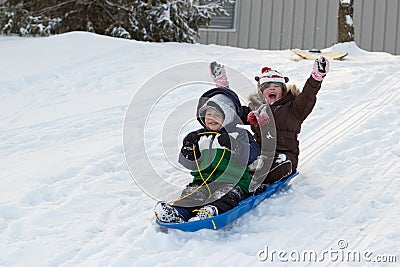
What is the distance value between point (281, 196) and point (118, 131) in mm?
1900

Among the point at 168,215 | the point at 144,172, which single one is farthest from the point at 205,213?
the point at 144,172

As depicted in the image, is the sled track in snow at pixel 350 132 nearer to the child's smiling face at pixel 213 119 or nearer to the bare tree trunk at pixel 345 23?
the child's smiling face at pixel 213 119

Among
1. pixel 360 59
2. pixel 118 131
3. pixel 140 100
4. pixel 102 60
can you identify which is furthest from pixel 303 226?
pixel 360 59

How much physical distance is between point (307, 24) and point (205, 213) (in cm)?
929

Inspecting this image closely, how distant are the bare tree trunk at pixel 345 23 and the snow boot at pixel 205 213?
7.25m

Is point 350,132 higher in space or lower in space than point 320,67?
lower

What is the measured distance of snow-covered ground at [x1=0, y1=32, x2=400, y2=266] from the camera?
329cm

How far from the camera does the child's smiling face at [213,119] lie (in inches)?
152

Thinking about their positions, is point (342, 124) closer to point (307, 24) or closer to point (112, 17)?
point (112, 17)

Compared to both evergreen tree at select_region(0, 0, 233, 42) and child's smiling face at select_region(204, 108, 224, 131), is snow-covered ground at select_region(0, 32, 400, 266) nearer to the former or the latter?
child's smiling face at select_region(204, 108, 224, 131)

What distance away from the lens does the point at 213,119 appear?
3857mm

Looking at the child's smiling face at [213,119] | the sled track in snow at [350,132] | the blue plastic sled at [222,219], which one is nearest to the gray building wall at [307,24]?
the sled track in snow at [350,132]

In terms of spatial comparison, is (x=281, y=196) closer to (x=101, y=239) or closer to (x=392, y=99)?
(x=101, y=239)

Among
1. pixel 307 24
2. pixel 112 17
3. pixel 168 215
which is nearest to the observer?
pixel 168 215
